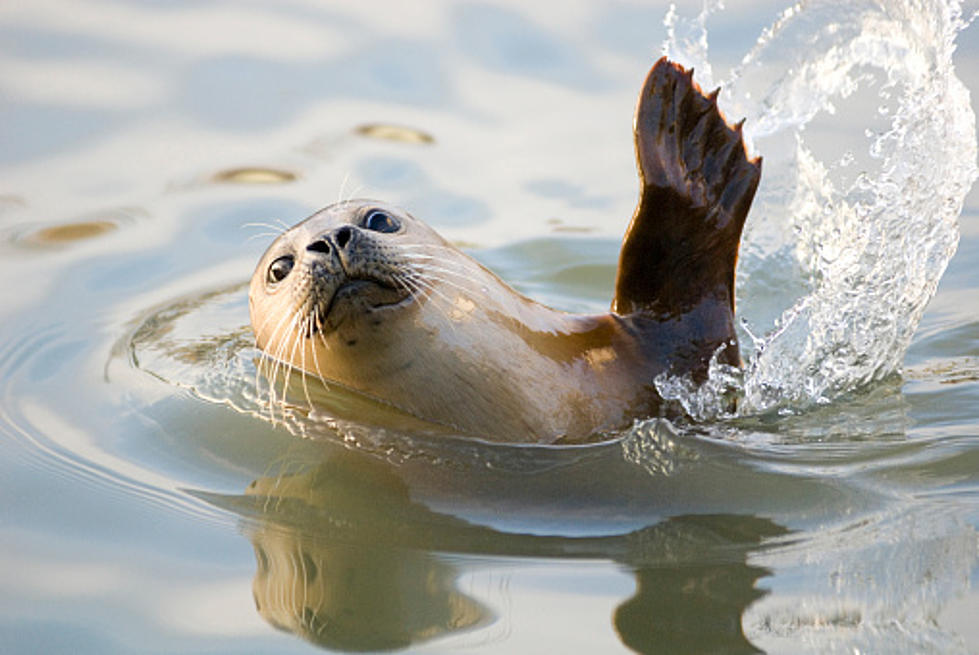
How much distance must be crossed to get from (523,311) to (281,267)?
2.75ft

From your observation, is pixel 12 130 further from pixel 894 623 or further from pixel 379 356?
pixel 894 623

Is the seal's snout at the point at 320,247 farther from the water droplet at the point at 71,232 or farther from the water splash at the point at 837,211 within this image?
the water droplet at the point at 71,232

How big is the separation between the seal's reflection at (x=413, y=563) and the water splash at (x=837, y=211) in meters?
1.05

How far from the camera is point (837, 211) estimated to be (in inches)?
251

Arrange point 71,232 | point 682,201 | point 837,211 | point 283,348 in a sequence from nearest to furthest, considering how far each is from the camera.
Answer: point 283,348
point 682,201
point 837,211
point 71,232

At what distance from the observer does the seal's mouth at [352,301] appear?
4.07 meters

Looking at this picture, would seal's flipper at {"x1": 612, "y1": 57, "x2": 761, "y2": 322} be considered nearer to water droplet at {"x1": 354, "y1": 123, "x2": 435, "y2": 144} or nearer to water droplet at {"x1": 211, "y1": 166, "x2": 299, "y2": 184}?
water droplet at {"x1": 211, "y1": 166, "x2": 299, "y2": 184}

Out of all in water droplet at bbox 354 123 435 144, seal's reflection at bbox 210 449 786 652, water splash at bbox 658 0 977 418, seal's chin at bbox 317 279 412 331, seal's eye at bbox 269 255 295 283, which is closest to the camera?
seal's reflection at bbox 210 449 786 652

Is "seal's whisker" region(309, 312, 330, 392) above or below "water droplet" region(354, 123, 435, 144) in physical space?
below

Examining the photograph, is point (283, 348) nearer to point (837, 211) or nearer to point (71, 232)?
point (71, 232)

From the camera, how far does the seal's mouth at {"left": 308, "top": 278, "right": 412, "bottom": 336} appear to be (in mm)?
4070

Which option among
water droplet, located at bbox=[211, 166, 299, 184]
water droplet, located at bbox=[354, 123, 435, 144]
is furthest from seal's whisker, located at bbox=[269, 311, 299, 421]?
water droplet, located at bbox=[354, 123, 435, 144]

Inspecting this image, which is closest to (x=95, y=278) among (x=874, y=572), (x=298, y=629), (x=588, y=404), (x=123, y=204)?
(x=123, y=204)

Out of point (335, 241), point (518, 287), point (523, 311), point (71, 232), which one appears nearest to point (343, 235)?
point (335, 241)
